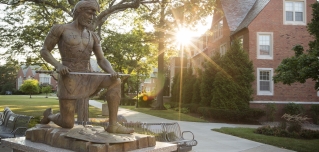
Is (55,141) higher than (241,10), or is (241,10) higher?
(241,10)

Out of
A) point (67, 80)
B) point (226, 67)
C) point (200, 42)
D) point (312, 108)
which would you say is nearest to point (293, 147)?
point (67, 80)

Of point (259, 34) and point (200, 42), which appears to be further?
point (200, 42)

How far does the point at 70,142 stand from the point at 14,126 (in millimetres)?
6026

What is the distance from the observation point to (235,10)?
3097 cm

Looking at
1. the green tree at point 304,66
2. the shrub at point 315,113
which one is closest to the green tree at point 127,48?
the green tree at point 304,66

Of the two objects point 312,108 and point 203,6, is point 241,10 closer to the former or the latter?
point 312,108

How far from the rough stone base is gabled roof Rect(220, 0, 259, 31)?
1002 inches

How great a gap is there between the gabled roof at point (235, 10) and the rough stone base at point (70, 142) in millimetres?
25446

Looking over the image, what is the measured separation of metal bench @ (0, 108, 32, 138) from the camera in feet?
29.8

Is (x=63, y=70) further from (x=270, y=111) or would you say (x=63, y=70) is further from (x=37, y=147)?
(x=270, y=111)

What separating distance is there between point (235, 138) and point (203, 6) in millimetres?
6628

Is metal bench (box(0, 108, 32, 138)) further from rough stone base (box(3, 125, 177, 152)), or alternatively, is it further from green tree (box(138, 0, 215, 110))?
green tree (box(138, 0, 215, 110))

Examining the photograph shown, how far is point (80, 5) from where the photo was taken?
17.1 feet

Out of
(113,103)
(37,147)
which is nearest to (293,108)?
Result: (113,103)
